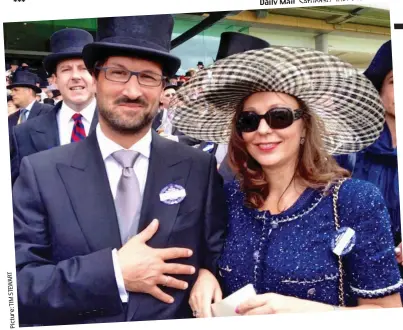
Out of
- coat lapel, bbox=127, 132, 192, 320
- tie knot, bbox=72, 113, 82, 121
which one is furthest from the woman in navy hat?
tie knot, bbox=72, 113, 82, 121

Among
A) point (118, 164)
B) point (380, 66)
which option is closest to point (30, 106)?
point (118, 164)

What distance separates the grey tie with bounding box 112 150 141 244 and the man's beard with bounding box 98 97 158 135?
87 millimetres

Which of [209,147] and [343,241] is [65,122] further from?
[343,241]

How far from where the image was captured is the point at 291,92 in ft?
3.95

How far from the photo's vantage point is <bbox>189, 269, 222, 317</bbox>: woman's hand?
1313mm

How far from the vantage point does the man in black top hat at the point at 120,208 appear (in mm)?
1271

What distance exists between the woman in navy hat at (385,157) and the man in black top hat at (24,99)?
1086mm

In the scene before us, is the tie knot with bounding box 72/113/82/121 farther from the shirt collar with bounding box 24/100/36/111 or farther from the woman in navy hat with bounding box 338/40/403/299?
the woman in navy hat with bounding box 338/40/403/299

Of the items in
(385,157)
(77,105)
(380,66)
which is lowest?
(385,157)

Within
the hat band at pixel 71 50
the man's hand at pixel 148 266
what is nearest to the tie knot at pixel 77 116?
the hat band at pixel 71 50

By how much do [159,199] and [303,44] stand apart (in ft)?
2.36

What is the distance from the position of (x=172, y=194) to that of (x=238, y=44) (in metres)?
0.55

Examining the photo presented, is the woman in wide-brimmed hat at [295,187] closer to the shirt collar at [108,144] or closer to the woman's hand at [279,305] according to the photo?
the woman's hand at [279,305]

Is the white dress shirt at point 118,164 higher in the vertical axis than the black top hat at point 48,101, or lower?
lower
